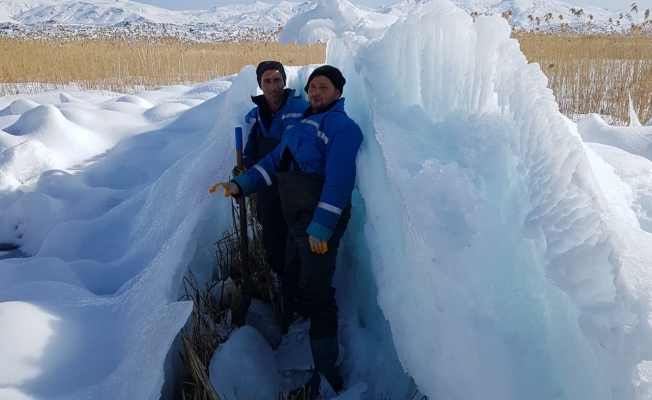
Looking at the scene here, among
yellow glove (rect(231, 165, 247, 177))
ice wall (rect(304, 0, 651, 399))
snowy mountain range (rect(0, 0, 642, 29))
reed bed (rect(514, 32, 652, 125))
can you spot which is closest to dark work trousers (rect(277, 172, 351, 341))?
ice wall (rect(304, 0, 651, 399))

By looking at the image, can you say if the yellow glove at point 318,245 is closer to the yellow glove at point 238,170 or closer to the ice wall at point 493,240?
the ice wall at point 493,240

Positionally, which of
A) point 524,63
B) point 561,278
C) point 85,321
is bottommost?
point 85,321

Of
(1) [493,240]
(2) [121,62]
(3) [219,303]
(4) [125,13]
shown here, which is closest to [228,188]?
(3) [219,303]

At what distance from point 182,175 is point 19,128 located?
125 inches

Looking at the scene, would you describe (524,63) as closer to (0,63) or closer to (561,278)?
(561,278)

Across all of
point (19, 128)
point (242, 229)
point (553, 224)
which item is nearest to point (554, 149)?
point (553, 224)

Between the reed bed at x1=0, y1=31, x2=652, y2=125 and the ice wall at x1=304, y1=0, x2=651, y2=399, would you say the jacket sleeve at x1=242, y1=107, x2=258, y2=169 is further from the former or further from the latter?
the reed bed at x1=0, y1=31, x2=652, y2=125

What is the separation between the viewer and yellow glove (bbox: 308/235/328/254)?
1.92m

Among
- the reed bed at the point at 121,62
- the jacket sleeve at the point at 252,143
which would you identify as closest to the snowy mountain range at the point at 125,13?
the reed bed at the point at 121,62

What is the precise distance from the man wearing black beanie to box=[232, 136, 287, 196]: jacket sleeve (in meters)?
0.17

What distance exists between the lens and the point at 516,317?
4.24ft

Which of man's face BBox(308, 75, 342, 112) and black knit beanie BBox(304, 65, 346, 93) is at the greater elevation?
black knit beanie BBox(304, 65, 346, 93)

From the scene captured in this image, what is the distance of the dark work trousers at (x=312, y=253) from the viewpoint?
2002mm

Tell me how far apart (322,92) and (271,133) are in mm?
651
